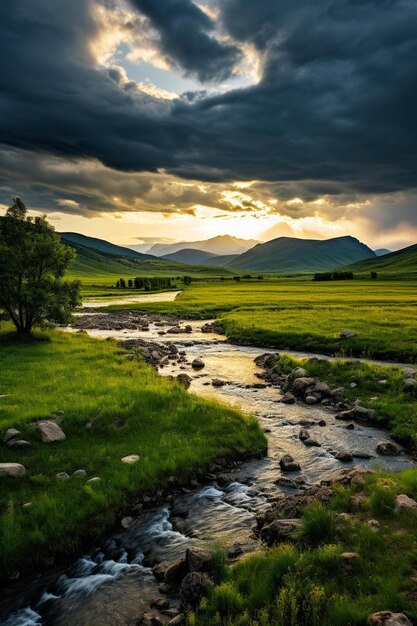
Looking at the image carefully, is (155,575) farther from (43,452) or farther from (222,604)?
→ (43,452)

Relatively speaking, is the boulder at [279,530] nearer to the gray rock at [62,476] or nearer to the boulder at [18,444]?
the gray rock at [62,476]

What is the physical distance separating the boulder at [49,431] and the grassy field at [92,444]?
25 cm

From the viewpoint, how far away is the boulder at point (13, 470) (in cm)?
1343

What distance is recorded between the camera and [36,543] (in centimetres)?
1118

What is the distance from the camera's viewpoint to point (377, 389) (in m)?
24.4

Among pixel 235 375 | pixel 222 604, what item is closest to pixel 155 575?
pixel 222 604

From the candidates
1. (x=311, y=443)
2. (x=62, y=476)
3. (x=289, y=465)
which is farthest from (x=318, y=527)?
(x=62, y=476)

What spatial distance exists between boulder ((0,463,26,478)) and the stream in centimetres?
377

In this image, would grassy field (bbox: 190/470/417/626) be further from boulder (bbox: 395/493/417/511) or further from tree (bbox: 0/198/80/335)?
tree (bbox: 0/198/80/335)

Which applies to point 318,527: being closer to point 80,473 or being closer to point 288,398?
point 80,473

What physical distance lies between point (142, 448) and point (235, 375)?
15.1m

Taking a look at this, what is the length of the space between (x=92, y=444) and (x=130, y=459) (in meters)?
2.18

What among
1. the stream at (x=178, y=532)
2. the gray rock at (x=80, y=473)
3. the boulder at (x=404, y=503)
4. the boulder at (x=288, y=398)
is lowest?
the stream at (x=178, y=532)

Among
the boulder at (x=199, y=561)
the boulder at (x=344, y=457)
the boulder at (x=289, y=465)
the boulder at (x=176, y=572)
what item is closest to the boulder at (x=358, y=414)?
the boulder at (x=344, y=457)
